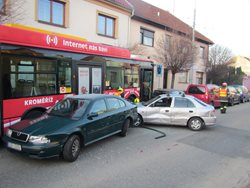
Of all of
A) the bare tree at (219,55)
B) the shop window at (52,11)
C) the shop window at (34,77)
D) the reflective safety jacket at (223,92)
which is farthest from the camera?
the bare tree at (219,55)

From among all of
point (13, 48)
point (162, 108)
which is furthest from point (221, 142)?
point (13, 48)

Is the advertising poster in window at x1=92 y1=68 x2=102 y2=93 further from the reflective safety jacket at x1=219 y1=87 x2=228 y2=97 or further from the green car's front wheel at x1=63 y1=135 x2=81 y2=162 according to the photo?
the reflective safety jacket at x1=219 y1=87 x2=228 y2=97

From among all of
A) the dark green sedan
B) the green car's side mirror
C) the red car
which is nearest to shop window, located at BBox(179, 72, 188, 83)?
the red car

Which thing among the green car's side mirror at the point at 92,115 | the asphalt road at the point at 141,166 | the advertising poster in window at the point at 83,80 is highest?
the advertising poster in window at the point at 83,80

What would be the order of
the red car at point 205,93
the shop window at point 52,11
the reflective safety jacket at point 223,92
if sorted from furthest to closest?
the reflective safety jacket at point 223,92
the red car at point 205,93
the shop window at point 52,11

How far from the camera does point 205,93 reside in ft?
42.9

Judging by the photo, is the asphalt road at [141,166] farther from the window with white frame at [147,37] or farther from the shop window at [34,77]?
the window with white frame at [147,37]

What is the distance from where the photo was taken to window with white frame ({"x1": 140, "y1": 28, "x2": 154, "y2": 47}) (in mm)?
19641

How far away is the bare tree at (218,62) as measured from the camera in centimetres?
2828

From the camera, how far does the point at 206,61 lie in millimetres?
27688

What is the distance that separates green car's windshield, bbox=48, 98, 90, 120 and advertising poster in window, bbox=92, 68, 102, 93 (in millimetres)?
2358

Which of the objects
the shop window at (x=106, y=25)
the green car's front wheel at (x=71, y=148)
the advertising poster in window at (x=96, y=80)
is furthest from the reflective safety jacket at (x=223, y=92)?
the green car's front wheel at (x=71, y=148)

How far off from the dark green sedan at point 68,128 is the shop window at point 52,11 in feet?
27.9

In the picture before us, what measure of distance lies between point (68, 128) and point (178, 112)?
493 centimetres
